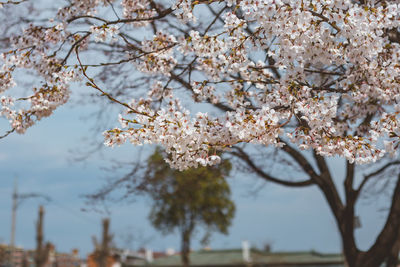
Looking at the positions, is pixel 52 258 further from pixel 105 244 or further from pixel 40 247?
pixel 105 244

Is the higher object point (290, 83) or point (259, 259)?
point (290, 83)

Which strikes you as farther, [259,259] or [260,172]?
[259,259]

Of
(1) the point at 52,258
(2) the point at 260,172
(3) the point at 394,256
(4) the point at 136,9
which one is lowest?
(3) the point at 394,256

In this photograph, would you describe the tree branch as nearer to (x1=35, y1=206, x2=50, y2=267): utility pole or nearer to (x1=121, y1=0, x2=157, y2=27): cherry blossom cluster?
(x1=121, y1=0, x2=157, y2=27): cherry blossom cluster

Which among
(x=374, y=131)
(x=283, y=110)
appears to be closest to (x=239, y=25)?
(x=283, y=110)

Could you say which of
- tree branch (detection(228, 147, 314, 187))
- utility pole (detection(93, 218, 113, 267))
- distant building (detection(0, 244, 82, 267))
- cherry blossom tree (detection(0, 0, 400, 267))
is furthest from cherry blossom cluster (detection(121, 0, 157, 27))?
distant building (detection(0, 244, 82, 267))

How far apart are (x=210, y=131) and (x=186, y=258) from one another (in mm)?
22260

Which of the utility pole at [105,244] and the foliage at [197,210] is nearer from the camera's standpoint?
the utility pole at [105,244]

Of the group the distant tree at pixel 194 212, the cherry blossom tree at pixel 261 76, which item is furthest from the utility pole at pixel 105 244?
the cherry blossom tree at pixel 261 76

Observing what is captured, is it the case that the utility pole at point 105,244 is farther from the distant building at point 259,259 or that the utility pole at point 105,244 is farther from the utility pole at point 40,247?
the distant building at point 259,259

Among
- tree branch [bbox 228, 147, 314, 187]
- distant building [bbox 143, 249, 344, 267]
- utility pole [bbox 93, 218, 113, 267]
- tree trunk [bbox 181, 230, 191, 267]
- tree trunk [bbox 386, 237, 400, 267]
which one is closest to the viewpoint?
tree trunk [bbox 386, 237, 400, 267]

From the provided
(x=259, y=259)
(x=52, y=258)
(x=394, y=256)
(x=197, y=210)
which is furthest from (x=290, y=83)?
(x=52, y=258)

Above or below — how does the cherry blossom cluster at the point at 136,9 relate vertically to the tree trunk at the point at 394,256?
above

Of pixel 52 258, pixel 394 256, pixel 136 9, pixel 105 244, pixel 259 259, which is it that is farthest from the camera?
pixel 52 258
